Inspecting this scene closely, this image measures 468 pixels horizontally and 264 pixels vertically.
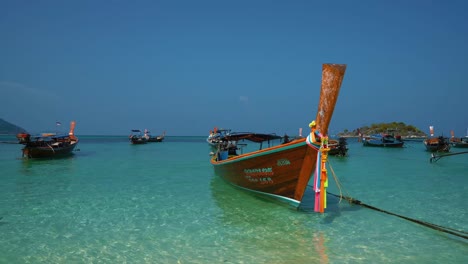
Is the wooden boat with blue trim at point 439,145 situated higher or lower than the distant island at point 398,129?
lower

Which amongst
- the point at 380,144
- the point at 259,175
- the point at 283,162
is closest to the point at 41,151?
the point at 259,175

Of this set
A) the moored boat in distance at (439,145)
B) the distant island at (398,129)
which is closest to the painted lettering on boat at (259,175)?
the moored boat in distance at (439,145)

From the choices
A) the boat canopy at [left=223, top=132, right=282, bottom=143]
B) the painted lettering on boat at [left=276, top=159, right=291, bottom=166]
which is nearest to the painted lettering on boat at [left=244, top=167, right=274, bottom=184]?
the painted lettering on boat at [left=276, top=159, right=291, bottom=166]

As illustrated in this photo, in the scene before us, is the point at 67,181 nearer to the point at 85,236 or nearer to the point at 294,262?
the point at 85,236

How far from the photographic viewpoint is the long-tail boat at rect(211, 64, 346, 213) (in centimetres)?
670

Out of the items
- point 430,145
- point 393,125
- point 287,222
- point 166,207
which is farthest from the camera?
point 393,125

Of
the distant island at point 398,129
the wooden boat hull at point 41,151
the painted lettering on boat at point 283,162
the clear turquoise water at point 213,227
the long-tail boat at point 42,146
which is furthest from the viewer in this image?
the distant island at point 398,129

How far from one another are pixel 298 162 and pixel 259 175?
1983 millimetres

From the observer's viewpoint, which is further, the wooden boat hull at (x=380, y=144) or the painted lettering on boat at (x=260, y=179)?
the wooden boat hull at (x=380, y=144)

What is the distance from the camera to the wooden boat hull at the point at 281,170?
301 inches

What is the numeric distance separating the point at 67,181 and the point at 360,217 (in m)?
12.8

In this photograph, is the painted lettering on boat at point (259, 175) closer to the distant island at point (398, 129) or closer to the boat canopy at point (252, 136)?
the boat canopy at point (252, 136)

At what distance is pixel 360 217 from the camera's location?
823cm

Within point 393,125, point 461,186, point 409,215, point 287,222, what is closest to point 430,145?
point 461,186
